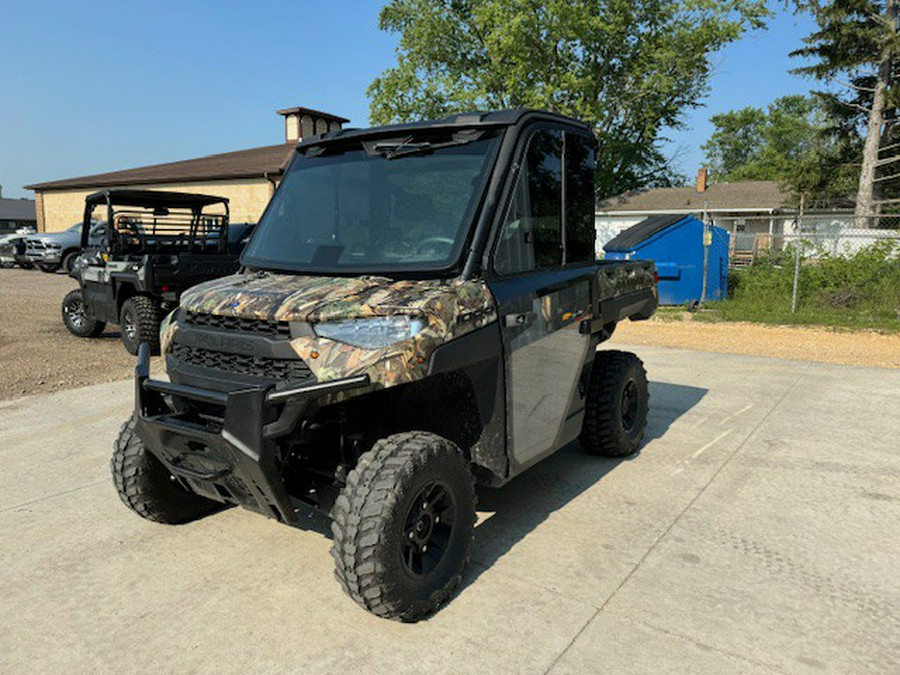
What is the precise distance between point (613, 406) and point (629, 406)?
45 centimetres

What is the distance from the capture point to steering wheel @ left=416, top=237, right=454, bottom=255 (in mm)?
3109

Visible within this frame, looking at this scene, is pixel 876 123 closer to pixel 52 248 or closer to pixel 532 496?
pixel 532 496

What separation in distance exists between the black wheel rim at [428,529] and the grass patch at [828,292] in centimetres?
1070

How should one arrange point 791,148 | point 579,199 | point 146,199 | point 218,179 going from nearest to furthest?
1. point 579,199
2. point 146,199
3. point 218,179
4. point 791,148

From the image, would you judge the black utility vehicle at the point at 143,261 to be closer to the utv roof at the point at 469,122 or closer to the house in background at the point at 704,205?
the utv roof at the point at 469,122

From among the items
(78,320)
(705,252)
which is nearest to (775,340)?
(705,252)

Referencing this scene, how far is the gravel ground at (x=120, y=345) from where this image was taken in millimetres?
7898

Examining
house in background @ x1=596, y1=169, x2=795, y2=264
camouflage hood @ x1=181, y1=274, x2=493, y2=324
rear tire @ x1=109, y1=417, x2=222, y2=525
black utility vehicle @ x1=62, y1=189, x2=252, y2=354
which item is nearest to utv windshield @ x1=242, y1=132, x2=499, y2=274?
camouflage hood @ x1=181, y1=274, x2=493, y2=324

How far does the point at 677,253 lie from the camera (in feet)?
44.4

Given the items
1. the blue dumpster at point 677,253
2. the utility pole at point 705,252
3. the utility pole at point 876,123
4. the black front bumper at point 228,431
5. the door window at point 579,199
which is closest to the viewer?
the black front bumper at point 228,431

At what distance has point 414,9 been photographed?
32.4 meters

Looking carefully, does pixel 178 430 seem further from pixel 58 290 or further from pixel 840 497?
pixel 58 290

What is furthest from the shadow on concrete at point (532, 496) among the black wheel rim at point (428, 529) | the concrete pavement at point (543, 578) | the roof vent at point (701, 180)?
the roof vent at point (701, 180)

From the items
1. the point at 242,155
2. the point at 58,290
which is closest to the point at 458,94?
the point at 242,155
